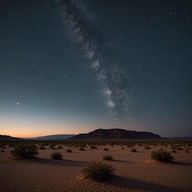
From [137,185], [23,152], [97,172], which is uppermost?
[23,152]

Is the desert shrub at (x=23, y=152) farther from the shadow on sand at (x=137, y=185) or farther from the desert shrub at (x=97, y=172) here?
the shadow on sand at (x=137, y=185)

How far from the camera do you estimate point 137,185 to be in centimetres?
784

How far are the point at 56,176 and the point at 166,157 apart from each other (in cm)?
913

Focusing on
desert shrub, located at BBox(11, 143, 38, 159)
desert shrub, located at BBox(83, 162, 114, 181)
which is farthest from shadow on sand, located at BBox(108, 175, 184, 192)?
desert shrub, located at BBox(11, 143, 38, 159)

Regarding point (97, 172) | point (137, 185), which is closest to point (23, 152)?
point (97, 172)

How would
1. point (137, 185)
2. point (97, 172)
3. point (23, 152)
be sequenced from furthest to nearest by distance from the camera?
point (23, 152)
point (97, 172)
point (137, 185)

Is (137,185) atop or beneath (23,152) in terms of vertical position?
beneath

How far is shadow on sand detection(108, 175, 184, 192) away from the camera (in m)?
7.33

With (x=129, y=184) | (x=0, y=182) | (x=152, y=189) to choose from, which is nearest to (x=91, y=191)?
(x=129, y=184)

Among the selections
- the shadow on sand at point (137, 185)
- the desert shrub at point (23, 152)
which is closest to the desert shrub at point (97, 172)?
the shadow on sand at point (137, 185)

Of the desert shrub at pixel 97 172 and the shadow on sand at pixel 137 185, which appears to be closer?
the shadow on sand at pixel 137 185

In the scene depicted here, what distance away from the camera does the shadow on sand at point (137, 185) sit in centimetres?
733

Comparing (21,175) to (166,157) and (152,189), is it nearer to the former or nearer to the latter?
(152,189)

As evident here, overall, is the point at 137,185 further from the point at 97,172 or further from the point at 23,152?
the point at 23,152
